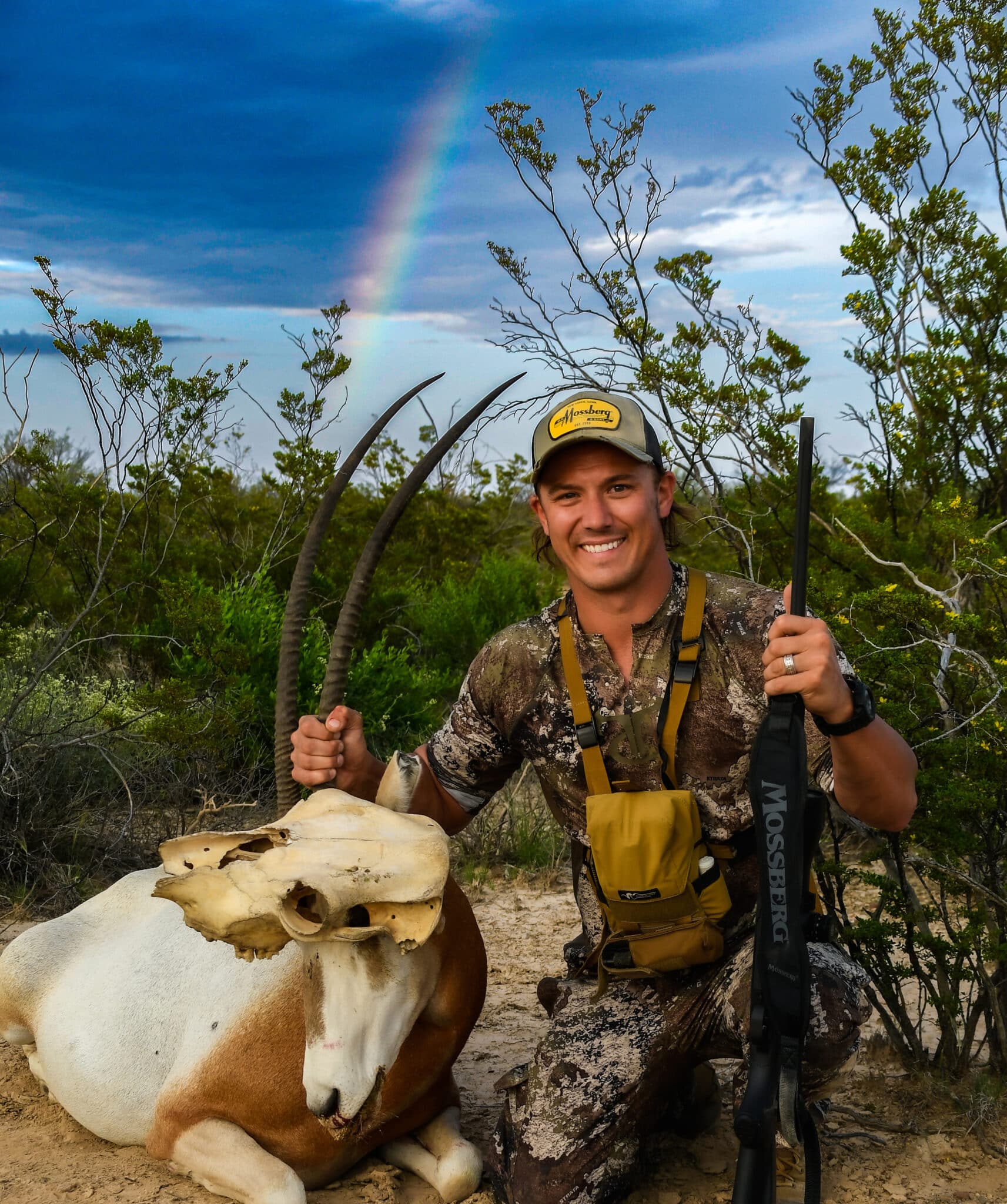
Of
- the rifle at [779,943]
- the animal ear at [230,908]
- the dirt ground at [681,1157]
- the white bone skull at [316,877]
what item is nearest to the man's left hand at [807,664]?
the rifle at [779,943]

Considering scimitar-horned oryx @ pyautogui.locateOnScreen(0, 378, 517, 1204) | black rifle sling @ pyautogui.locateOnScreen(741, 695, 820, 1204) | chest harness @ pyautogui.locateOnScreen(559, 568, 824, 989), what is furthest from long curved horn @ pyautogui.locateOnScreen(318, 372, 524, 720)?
black rifle sling @ pyautogui.locateOnScreen(741, 695, 820, 1204)

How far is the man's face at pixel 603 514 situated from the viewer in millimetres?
3127

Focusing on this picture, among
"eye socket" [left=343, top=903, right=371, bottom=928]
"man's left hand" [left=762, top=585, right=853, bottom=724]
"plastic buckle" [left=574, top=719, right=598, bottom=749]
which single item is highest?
"man's left hand" [left=762, top=585, right=853, bottom=724]

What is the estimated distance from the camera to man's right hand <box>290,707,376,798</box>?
278 centimetres

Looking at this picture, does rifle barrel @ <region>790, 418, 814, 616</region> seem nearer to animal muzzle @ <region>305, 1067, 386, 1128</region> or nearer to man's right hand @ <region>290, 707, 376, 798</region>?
man's right hand @ <region>290, 707, 376, 798</region>

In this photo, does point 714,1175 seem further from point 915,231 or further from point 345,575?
point 345,575

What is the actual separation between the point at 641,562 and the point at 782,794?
36.9 inches

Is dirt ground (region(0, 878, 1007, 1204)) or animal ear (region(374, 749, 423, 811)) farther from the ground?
animal ear (region(374, 749, 423, 811))

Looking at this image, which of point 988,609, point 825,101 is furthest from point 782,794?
point 825,101

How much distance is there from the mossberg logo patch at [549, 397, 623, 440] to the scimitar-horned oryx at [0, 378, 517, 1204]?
299 millimetres

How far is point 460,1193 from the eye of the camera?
2.86 meters

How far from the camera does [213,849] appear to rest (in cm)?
249

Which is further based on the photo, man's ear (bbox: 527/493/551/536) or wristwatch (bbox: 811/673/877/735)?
man's ear (bbox: 527/493/551/536)

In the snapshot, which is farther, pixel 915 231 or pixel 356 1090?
pixel 915 231
